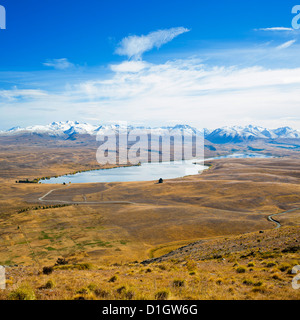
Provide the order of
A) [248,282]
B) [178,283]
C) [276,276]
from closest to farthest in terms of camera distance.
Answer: [248,282]
[178,283]
[276,276]

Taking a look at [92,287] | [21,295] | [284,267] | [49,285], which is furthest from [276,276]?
[21,295]

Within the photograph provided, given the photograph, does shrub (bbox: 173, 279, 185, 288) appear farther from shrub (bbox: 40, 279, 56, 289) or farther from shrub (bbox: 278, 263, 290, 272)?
shrub (bbox: 278, 263, 290, 272)

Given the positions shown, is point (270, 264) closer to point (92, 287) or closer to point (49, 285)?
point (92, 287)

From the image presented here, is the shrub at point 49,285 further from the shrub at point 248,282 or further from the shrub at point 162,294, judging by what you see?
the shrub at point 248,282

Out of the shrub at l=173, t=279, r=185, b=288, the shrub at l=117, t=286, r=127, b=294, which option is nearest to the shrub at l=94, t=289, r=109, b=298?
the shrub at l=117, t=286, r=127, b=294

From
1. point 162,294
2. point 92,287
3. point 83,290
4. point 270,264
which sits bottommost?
point 270,264

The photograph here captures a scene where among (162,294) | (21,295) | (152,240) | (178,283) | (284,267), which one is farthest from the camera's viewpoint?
(152,240)

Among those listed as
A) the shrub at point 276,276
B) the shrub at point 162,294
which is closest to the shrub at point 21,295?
the shrub at point 162,294

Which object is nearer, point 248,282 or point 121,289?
point 121,289
